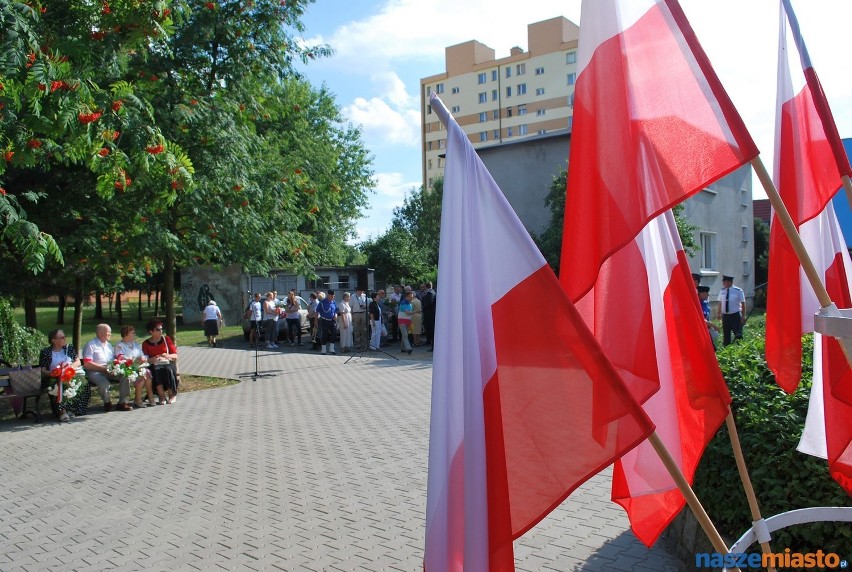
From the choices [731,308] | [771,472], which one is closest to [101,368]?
[771,472]

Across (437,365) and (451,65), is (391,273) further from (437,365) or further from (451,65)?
(451,65)

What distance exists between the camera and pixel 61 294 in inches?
565

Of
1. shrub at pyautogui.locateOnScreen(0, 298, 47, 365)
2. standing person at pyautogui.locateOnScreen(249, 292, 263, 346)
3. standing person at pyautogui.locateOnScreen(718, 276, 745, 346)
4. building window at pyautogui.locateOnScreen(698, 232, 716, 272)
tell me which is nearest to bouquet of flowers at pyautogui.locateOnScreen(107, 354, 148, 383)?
shrub at pyautogui.locateOnScreen(0, 298, 47, 365)

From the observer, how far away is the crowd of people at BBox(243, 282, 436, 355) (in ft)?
65.9

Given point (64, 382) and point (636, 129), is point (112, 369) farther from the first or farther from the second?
point (636, 129)

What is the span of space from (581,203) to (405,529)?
12.6 ft

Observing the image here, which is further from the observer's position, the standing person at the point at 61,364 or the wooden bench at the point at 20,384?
the standing person at the point at 61,364

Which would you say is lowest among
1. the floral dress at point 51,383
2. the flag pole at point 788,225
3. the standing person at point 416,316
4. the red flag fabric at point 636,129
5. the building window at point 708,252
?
the floral dress at point 51,383

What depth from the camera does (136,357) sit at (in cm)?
1167

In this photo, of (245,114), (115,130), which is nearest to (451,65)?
(245,114)

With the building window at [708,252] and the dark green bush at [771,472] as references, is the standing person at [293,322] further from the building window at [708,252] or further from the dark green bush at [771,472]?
the dark green bush at [771,472]

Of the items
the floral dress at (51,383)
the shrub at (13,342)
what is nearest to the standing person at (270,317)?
the shrub at (13,342)

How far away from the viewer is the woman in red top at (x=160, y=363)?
475 inches

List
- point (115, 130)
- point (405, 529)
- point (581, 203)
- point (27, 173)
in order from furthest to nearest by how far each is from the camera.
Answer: point (27, 173)
point (115, 130)
point (405, 529)
point (581, 203)
